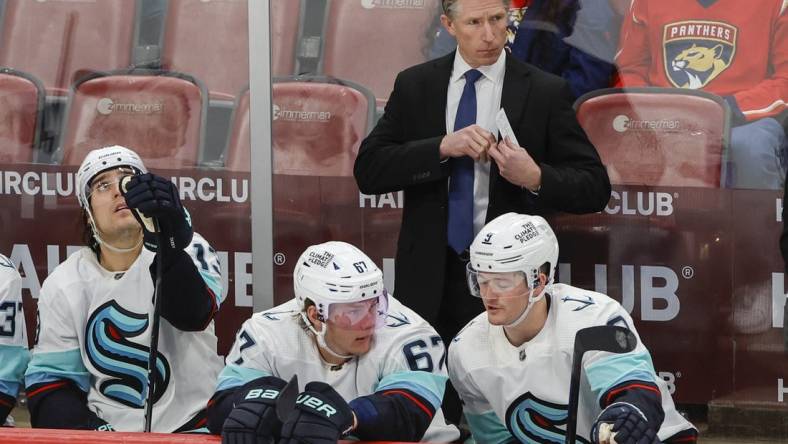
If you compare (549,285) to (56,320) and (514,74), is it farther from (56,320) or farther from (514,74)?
(56,320)

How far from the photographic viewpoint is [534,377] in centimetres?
324

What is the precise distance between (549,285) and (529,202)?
40 cm

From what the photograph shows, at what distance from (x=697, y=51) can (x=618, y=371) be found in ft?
4.76

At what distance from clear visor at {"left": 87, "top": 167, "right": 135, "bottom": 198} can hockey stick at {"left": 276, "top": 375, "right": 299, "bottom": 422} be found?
1069mm

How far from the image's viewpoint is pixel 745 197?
4039 mm

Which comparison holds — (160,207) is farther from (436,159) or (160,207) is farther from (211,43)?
(211,43)

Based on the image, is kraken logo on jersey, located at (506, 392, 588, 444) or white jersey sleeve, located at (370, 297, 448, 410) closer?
white jersey sleeve, located at (370, 297, 448, 410)

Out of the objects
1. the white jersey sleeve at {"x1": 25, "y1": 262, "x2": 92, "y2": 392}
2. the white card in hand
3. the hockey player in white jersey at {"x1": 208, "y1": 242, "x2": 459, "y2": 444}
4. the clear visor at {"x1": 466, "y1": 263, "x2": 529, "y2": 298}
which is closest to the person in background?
the white card in hand

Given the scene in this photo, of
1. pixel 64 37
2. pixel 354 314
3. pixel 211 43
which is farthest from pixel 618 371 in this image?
pixel 64 37

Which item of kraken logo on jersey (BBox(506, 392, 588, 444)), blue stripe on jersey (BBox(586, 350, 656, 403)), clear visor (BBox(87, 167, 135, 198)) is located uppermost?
clear visor (BBox(87, 167, 135, 198))

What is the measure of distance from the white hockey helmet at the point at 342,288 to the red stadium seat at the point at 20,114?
5.62 feet

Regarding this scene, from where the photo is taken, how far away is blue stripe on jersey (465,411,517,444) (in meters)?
3.27

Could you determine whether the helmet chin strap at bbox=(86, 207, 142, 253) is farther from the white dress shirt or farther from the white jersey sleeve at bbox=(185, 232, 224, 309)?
the white dress shirt

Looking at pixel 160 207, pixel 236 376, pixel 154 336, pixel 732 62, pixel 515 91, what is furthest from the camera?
pixel 732 62
